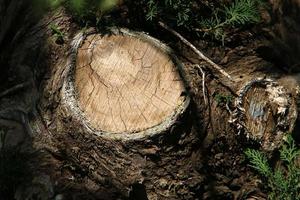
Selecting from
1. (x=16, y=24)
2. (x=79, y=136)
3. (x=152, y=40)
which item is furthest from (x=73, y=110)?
(x=16, y=24)

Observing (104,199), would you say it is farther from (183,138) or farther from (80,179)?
(183,138)

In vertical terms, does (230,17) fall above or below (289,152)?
above

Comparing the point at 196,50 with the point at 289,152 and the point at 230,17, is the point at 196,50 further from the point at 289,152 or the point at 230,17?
the point at 289,152

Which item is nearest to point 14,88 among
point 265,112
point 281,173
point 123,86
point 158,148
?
point 123,86

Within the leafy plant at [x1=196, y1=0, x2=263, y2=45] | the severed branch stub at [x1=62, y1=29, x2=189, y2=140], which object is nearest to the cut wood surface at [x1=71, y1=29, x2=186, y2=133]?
the severed branch stub at [x1=62, y1=29, x2=189, y2=140]

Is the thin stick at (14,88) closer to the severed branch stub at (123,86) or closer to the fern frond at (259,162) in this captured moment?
the severed branch stub at (123,86)

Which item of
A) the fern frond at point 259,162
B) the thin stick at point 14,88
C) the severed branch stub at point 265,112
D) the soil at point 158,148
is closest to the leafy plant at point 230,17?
the soil at point 158,148

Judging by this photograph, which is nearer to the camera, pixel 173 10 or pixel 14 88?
pixel 173 10
